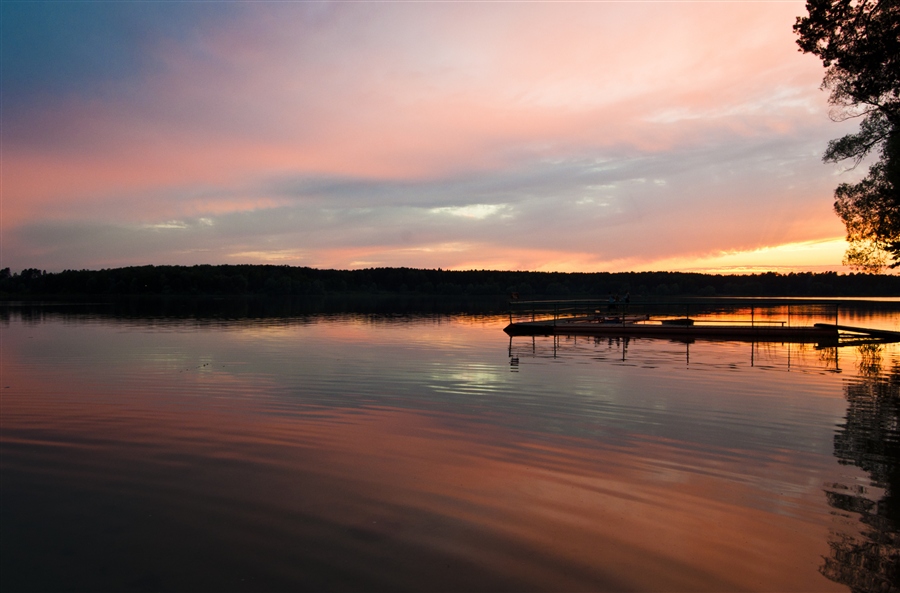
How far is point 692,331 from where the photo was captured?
31.2 m

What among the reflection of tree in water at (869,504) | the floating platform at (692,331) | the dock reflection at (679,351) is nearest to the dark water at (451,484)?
the reflection of tree in water at (869,504)

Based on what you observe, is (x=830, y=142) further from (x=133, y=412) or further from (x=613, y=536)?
(x=133, y=412)

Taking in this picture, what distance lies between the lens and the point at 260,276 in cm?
15300

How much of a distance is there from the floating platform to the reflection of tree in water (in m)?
18.1

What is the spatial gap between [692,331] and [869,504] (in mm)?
25621

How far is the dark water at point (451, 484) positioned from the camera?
5.26 m

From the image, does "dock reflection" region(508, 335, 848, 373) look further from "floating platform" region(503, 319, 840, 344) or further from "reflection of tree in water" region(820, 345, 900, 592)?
"reflection of tree in water" region(820, 345, 900, 592)

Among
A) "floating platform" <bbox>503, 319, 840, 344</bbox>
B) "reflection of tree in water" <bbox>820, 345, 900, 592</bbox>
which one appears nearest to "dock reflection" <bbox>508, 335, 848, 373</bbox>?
"floating platform" <bbox>503, 319, 840, 344</bbox>

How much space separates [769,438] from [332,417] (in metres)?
7.81

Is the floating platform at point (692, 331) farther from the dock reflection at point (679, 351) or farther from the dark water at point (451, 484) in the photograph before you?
the dark water at point (451, 484)

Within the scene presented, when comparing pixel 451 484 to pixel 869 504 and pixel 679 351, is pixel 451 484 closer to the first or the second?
pixel 869 504

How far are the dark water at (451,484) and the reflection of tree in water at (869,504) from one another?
0.03 meters

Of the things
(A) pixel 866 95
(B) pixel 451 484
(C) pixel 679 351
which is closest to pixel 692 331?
(C) pixel 679 351

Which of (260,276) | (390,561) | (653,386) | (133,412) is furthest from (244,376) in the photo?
(260,276)
